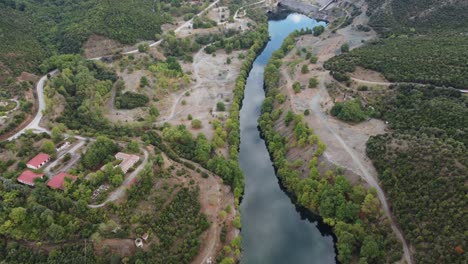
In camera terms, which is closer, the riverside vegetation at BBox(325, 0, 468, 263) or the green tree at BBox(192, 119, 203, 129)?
the riverside vegetation at BBox(325, 0, 468, 263)

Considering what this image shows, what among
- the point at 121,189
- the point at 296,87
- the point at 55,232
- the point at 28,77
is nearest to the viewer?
the point at 55,232

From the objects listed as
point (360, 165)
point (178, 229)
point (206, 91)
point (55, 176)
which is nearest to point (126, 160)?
point (55, 176)

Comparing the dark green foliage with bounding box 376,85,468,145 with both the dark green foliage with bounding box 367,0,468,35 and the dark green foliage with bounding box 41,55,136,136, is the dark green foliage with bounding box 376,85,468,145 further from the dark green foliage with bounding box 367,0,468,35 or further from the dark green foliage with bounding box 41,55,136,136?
the dark green foliage with bounding box 41,55,136,136

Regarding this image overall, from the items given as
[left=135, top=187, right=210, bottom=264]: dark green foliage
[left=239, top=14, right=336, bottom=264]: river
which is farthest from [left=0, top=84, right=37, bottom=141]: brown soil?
[left=239, top=14, right=336, bottom=264]: river

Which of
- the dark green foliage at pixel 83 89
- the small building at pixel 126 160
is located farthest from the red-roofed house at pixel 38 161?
the small building at pixel 126 160

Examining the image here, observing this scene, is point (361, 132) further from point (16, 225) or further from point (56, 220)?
point (16, 225)

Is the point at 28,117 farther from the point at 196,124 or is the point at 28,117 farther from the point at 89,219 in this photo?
the point at 196,124

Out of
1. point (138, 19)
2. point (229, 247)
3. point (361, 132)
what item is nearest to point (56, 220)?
point (229, 247)
